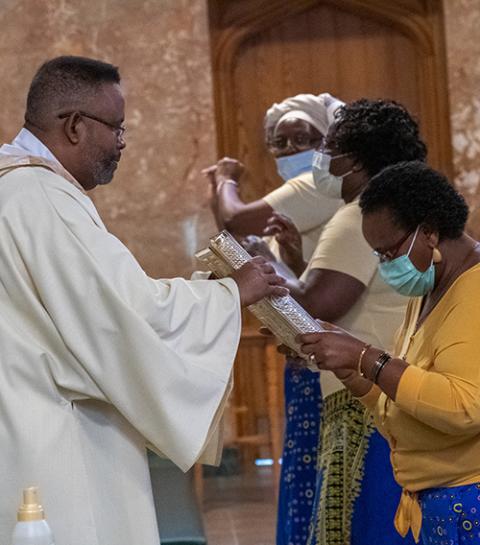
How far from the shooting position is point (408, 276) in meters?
3.34

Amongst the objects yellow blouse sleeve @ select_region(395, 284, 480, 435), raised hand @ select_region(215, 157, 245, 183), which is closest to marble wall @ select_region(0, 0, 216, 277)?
raised hand @ select_region(215, 157, 245, 183)

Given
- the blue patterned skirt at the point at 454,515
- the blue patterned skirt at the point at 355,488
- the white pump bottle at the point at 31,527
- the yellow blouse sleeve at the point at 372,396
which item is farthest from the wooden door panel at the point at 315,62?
the white pump bottle at the point at 31,527

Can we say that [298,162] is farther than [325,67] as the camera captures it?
No

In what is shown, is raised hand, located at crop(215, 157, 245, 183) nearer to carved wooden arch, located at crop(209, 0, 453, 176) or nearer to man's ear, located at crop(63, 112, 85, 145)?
carved wooden arch, located at crop(209, 0, 453, 176)

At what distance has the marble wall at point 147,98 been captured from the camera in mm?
9070

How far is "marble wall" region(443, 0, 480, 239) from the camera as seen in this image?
8.88 meters

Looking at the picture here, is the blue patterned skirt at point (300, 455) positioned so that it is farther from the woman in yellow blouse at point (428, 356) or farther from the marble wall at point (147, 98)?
the marble wall at point (147, 98)

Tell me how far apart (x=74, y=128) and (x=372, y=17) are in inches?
241

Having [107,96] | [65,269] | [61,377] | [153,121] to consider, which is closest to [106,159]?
[107,96]

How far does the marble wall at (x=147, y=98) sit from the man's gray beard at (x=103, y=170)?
5.51 meters

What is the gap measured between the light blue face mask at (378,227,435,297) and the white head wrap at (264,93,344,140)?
229 centimetres

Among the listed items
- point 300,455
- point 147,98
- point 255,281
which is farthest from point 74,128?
point 147,98

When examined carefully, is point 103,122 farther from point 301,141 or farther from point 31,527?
point 301,141

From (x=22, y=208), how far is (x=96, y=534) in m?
0.88
